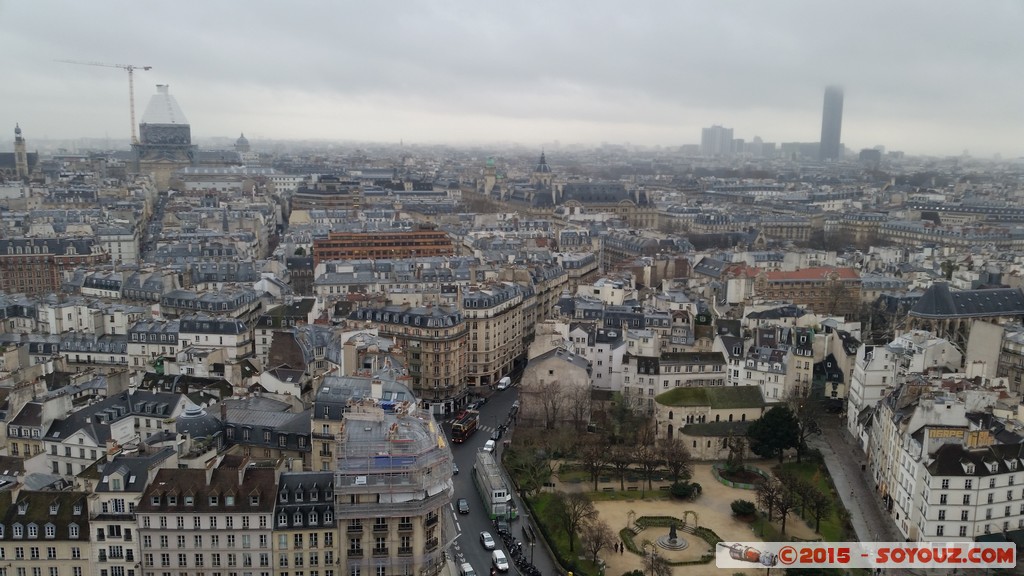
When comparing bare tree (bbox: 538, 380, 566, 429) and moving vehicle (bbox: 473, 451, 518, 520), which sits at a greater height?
bare tree (bbox: 538, 380, 566, 429)

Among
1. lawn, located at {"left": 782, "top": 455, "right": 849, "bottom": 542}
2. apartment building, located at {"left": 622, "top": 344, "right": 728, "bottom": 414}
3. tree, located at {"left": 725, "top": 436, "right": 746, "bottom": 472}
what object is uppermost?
apartment building, located at {"left": 622, "top": 344, "right": 728, "bottom": 414}

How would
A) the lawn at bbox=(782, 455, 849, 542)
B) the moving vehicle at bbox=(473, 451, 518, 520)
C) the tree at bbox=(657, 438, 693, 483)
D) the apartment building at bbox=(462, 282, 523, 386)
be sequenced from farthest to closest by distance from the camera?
the apartment building at bbox=(462, 282, 523, 386) → the tree at bbox=(657, 438, 693, 483) → the moving vehicle at bbox=(473, 451, 518, 520) → the lawn at bbox=(782, 455, 849, 542)

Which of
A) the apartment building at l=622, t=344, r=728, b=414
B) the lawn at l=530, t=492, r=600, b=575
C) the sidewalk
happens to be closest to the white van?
the lawn at l=530, t=492, r=600, b=575

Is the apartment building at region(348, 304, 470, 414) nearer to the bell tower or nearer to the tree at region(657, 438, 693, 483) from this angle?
the tree at region(657, 438, 693, 483)

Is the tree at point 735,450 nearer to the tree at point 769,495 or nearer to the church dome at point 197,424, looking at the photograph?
the tree at point 769,495

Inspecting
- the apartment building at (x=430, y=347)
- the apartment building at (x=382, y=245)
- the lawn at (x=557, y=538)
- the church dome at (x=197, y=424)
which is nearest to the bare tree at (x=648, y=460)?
the lawn at (x=557, y=538)

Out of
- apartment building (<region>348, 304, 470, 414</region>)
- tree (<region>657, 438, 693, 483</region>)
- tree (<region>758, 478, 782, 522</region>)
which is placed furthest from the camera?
apartment building (<region>348, 304, 470, 414</region>)
